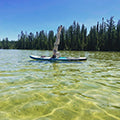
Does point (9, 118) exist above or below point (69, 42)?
below

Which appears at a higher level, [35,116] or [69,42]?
[69,42]

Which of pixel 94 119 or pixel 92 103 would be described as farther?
pixel 92 103

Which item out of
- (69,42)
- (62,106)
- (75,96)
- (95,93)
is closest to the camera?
(62,106)

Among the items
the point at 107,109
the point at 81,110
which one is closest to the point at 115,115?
the point at 107,109

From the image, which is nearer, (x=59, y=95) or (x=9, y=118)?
(x=9, y=118)

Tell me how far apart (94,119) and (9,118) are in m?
2.14

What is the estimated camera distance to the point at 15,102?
155 inches

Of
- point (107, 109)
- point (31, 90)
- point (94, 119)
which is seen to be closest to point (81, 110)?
point (94, 119)

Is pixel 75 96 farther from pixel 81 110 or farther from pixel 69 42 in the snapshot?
pixel 69 42

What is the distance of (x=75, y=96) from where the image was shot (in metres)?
4.45

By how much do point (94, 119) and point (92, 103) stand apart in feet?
2.95

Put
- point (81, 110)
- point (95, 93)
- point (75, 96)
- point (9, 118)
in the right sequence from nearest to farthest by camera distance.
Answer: point (9, 118) → point (81, 110) → point (75, 96) → point (95, 93)

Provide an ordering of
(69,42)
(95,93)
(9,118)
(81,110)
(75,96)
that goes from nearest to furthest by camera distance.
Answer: (9,118) < (81,110) < (75,96) < (95,93) < (69,42)

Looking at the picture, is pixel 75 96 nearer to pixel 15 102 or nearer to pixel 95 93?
pixel 95 93
